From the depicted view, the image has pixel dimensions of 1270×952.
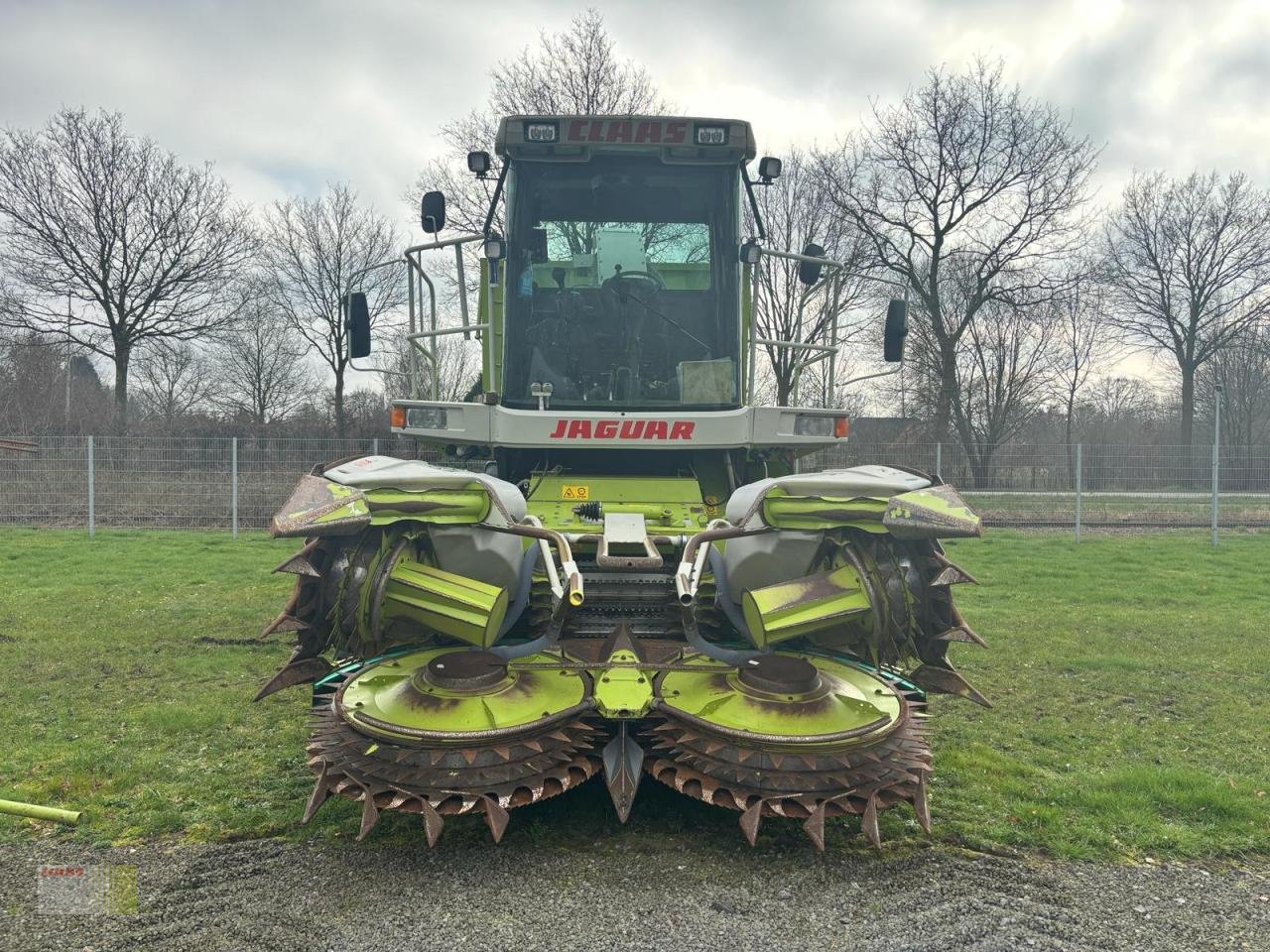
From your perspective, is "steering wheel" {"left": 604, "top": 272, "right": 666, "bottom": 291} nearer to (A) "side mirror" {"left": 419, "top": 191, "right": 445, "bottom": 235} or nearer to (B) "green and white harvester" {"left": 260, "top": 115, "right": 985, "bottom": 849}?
(B) "green and white harvester" {"left": 260, "top": 115, "right": 985, "bottom": 849}

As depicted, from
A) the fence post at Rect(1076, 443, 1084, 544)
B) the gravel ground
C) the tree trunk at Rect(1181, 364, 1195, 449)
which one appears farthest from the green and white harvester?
the tree trunk at Rect(1181, 364, 1195, 449)

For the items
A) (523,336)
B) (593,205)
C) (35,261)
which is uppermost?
(35,261)

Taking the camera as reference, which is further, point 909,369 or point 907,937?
point 909,369

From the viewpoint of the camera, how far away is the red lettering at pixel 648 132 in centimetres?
479

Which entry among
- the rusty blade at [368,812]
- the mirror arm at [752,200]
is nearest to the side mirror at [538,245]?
the mirror arm at [752,200]

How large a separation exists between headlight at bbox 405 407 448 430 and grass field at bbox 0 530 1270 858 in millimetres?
1652

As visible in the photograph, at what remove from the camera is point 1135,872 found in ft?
9.57

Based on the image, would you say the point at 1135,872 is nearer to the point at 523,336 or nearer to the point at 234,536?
the point at 523,336

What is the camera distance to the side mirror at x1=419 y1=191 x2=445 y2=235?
5.07 meters

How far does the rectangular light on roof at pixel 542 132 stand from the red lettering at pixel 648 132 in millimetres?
440

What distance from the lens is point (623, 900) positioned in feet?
8.61

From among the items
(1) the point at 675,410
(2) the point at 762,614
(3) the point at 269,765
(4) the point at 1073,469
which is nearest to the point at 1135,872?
(2) the point at 762,614

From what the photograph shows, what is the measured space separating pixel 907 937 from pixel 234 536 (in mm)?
12233

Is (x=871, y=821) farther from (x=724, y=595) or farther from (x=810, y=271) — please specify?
(x=810, y=271)
